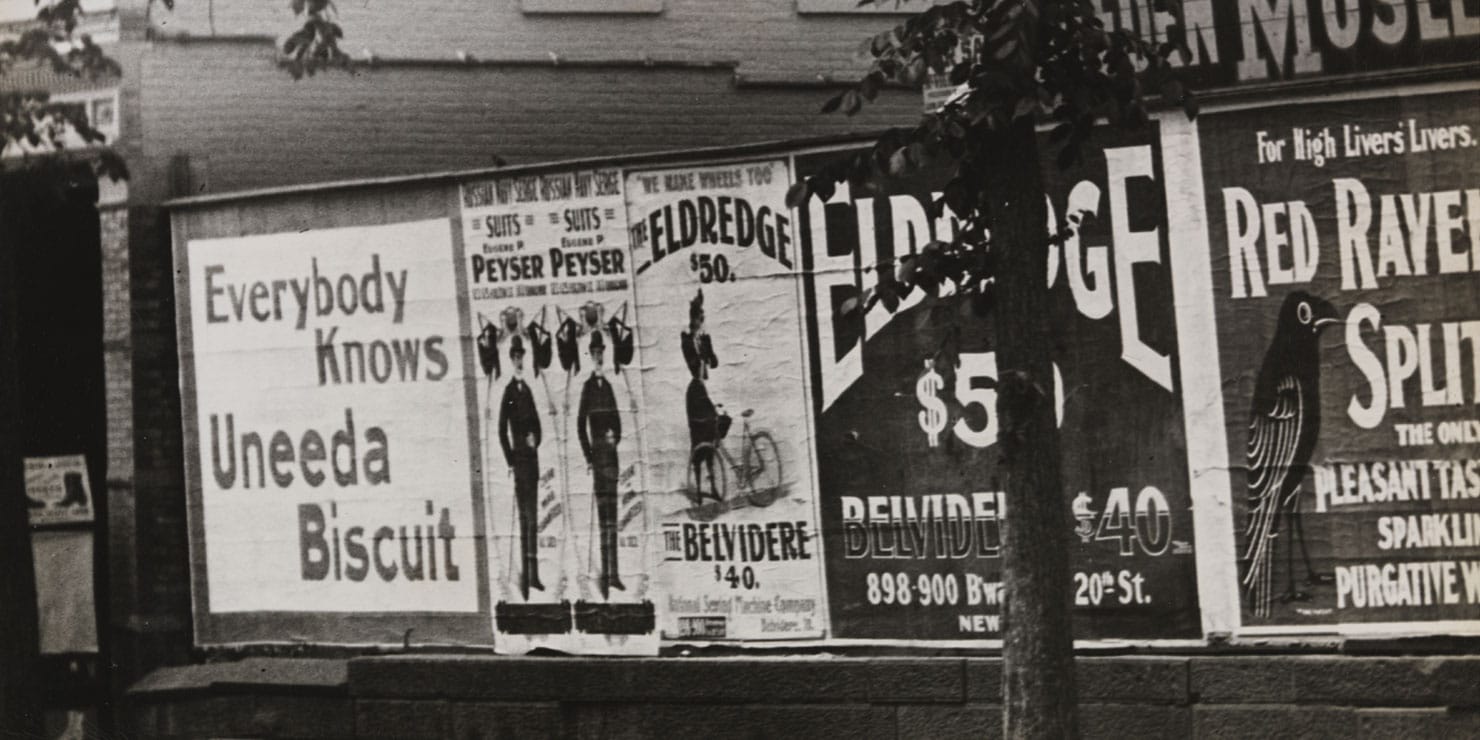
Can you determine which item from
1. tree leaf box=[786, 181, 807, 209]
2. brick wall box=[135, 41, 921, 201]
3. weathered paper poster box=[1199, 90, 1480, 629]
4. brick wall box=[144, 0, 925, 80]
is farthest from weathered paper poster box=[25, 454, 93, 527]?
weathered paper poster box=[1199, 90, 1480, 629]

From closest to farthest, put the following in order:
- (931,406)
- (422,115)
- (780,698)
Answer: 1. (931,406)
2. (780,698)
3. (422,115)

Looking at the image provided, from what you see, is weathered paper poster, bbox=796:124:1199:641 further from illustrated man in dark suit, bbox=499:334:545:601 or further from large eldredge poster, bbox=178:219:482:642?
large eldredge poster, bbox=178:219:482:642

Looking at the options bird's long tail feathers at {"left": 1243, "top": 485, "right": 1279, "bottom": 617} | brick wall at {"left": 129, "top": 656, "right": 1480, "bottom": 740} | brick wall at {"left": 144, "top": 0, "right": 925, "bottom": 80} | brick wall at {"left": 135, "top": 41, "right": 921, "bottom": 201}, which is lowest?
brick wall at {"left": 129, "top": 656, "right": 1480, "bottom": 740}

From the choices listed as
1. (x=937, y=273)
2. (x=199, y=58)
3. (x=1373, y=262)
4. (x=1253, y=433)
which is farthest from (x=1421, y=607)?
(x=199, y=58)

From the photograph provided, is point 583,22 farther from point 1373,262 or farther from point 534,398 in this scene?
point 1373,262

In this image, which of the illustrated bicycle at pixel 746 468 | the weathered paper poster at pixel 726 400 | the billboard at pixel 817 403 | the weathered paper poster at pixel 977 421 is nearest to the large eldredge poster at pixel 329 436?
the billboard at pixel 817 403

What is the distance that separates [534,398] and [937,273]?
3347 millimetres

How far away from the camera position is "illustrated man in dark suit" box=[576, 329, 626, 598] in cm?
803

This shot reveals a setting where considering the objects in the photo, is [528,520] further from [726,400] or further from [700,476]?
[726,400]

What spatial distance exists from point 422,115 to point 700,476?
2.68 meters

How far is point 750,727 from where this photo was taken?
7.61 metres

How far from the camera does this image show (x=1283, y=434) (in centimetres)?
682

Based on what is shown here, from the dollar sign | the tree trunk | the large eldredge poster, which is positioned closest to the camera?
the tree trunk

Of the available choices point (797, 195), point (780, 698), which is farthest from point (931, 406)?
point (797, 195)
